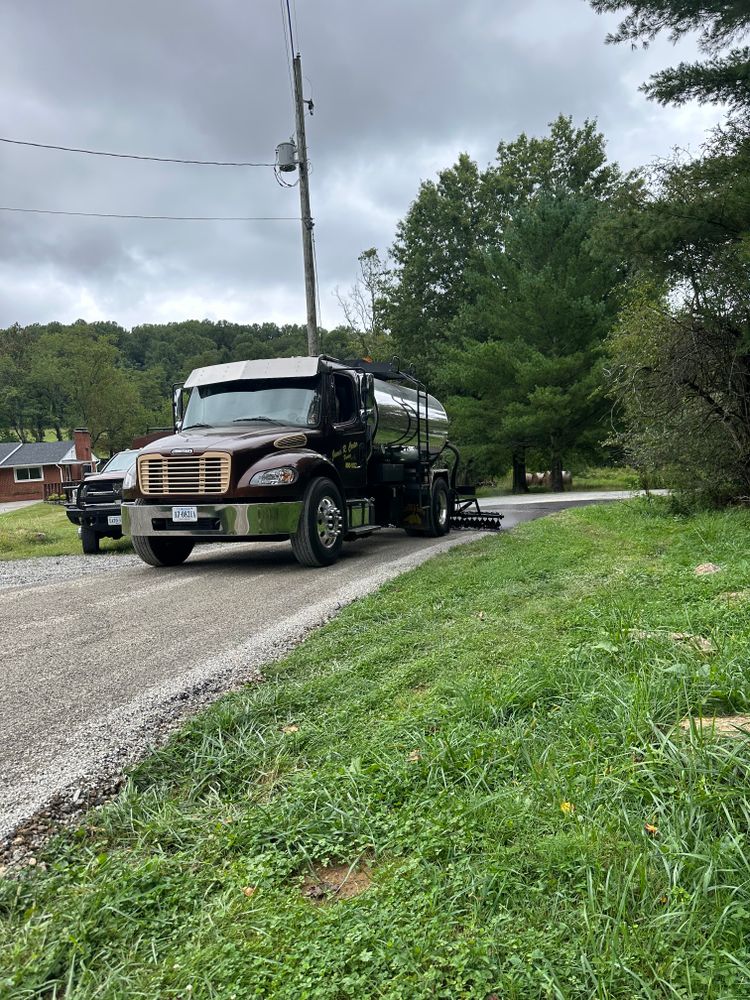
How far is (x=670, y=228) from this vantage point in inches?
396

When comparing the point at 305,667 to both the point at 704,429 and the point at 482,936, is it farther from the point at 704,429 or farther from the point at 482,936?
the point at 704,429

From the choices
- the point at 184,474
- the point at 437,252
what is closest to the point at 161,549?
the point at 184,474

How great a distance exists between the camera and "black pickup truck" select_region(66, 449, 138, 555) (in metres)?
12.0

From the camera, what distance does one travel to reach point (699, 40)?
34.6 ft

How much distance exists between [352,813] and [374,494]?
30.2ft

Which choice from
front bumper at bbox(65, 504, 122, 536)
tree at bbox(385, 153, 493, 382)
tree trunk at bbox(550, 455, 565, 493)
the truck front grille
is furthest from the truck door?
tree at bbox(385, 153, 493, 382)

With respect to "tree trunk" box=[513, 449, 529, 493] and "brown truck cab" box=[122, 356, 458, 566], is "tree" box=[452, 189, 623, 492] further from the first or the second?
"brown truck cab" box=[122, 356, 458, 566]

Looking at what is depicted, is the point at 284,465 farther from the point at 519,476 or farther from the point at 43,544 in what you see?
the point at 519,476

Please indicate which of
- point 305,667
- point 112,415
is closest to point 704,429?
point 305,667

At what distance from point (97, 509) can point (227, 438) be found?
455 cm

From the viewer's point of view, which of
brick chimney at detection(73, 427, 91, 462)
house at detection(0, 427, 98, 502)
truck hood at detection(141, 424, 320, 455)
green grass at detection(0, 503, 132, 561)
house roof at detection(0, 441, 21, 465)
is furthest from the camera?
house roof at detection(0, 441, 21, 465)

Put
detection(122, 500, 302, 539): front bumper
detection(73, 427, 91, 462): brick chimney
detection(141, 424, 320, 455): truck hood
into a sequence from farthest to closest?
detection(73, 427, 91, 462): brick chimney, detection(141, 424, 320, 455): truck hood, detection(122, 500, 302, 539): front bumper

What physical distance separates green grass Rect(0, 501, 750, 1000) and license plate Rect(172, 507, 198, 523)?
4740 mm

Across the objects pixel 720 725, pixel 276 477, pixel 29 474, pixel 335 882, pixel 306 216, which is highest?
pixel 306 216
